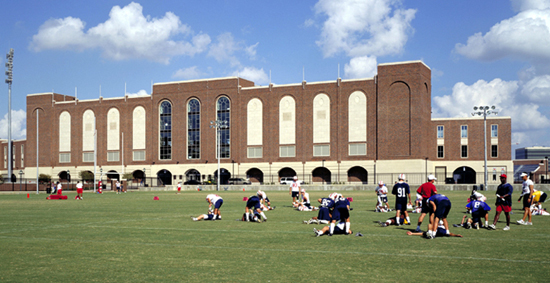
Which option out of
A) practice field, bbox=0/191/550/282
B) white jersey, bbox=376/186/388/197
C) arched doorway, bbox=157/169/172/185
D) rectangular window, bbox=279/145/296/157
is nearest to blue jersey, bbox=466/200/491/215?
practice field, bbox=0/191/550/282

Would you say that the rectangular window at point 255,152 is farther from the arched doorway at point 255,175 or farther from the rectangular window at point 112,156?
the rectangular window at point 112,156

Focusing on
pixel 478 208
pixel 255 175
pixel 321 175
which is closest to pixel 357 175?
pixel 321 175

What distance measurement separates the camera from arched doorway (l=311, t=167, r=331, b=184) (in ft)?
283

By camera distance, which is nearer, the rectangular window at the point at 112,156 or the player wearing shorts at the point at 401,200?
the player wearing shorts at the point at 401,200

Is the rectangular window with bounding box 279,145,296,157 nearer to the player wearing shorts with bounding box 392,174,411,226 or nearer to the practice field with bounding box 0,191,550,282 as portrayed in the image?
the player wearing shorts with bounding box 392,174,411,226

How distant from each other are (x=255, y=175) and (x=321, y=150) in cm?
1293

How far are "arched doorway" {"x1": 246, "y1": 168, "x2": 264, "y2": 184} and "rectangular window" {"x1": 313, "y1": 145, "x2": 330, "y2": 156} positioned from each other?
10.4m

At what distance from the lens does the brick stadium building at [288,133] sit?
81.8 metres

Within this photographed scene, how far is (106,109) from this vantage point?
335 feet

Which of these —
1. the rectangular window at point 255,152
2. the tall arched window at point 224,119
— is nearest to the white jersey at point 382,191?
the rectangular window at point 255,152

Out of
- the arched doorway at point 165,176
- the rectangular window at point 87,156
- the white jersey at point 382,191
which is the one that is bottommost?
the arched doorway at point 165,176

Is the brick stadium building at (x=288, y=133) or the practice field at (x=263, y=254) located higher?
the brick stadium building at (x=288, y=133)

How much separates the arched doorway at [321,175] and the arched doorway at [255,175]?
9342mm

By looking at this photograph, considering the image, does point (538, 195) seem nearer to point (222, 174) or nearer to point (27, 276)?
point (27, 276)
